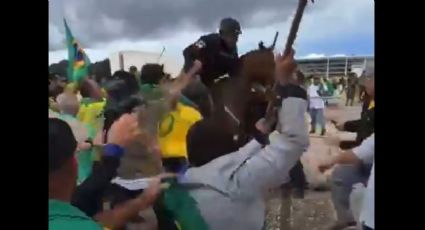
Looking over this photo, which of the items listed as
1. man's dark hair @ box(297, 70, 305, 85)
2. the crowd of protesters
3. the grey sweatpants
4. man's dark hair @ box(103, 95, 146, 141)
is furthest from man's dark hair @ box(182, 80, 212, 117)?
the grey sweatpants

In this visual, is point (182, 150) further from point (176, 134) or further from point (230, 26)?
point (230, 26)

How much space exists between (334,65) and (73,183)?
2.40 ft

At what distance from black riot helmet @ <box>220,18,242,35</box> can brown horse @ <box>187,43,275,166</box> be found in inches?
2.7

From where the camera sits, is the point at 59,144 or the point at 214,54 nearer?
the point at 59,144

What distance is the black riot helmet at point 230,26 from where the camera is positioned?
1847 mm

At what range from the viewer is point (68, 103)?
1894mm

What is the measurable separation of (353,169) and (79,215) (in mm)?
726

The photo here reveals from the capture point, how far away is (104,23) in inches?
74.6

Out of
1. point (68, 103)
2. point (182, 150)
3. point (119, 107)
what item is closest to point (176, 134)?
point (182, 150)

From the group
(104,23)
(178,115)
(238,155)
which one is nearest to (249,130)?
(238,155)

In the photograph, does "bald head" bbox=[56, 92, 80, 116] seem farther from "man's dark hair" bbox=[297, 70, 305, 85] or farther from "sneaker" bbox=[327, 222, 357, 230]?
"sneaker" bbox=[327, 222, 357, 230]

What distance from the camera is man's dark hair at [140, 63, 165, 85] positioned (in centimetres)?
Answer: 187
